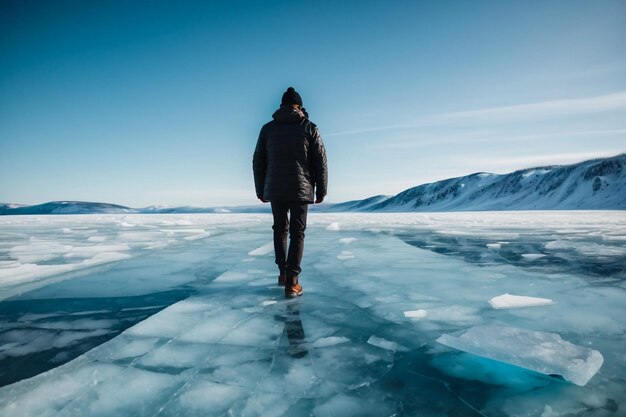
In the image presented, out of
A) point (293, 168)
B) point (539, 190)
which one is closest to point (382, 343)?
point (293, 168)

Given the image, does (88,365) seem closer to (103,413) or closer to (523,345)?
(103,413)

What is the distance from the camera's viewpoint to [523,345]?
1.83m

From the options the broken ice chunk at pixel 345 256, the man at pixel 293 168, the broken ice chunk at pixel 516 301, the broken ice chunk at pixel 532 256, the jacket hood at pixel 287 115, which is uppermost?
the jacket hood at pixel 287 115

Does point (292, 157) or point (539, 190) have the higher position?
point (539, 190)

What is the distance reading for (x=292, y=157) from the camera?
10.2ft

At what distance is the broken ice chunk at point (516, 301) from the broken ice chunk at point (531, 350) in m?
0.60

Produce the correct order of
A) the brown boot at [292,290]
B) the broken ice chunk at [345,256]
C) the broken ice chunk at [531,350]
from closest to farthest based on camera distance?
the broken ice chunk at [531,350] < the brown boot at [292,290] < the broken ice chunk at [345,256]

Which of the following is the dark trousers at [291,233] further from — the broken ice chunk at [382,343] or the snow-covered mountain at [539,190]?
the snow-covered mountain at [539,190]

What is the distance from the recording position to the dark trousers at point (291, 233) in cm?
304

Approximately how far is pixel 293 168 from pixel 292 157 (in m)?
0.10

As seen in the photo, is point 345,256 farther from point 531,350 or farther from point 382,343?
point 531,350

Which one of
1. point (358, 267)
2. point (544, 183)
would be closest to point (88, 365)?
point (358, 267)

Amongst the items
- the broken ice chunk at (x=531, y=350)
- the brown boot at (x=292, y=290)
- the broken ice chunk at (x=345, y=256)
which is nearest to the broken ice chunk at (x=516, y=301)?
the broken ice chunk at (x=531, y=350)

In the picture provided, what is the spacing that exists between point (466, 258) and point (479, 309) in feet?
8.92
